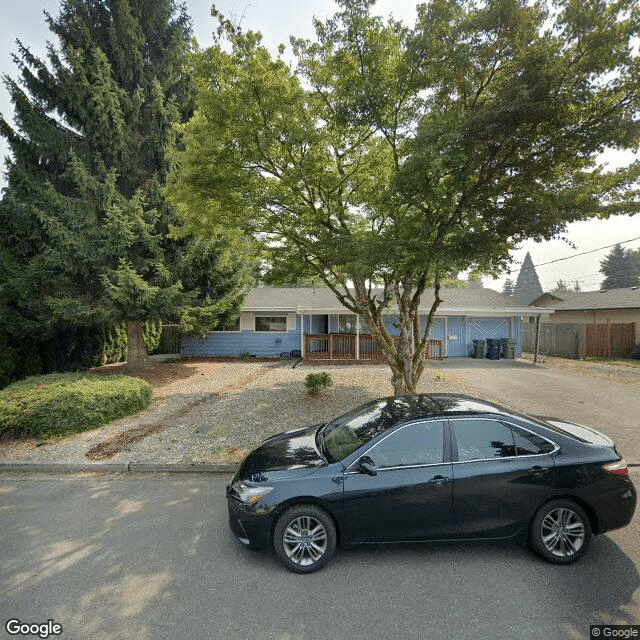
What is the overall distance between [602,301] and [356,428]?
26.9 meters

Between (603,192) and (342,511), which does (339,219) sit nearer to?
(603,192)

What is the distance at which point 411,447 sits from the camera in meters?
3.46

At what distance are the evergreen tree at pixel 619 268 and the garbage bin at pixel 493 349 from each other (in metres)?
53.8

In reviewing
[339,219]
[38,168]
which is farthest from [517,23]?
[38,168]

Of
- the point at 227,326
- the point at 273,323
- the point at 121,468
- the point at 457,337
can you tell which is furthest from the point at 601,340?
the point at 121,468

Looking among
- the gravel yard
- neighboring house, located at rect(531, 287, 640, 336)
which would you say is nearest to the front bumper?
the gravel yard

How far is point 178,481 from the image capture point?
512 centimetres

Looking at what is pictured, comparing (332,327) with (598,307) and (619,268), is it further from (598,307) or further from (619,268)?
(619,268)

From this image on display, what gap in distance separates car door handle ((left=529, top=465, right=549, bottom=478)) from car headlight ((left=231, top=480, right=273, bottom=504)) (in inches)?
99.4

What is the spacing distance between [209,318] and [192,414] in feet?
20.3

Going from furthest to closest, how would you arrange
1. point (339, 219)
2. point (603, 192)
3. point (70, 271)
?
point (70, 271) < point (339, 219) < point (603, 192)

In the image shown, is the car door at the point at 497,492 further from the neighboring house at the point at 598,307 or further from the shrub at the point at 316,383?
the neighboring house at the point at 598,307

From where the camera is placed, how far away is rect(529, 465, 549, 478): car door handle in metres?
3.32

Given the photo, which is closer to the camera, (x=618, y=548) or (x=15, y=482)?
(x=618, y=548)
